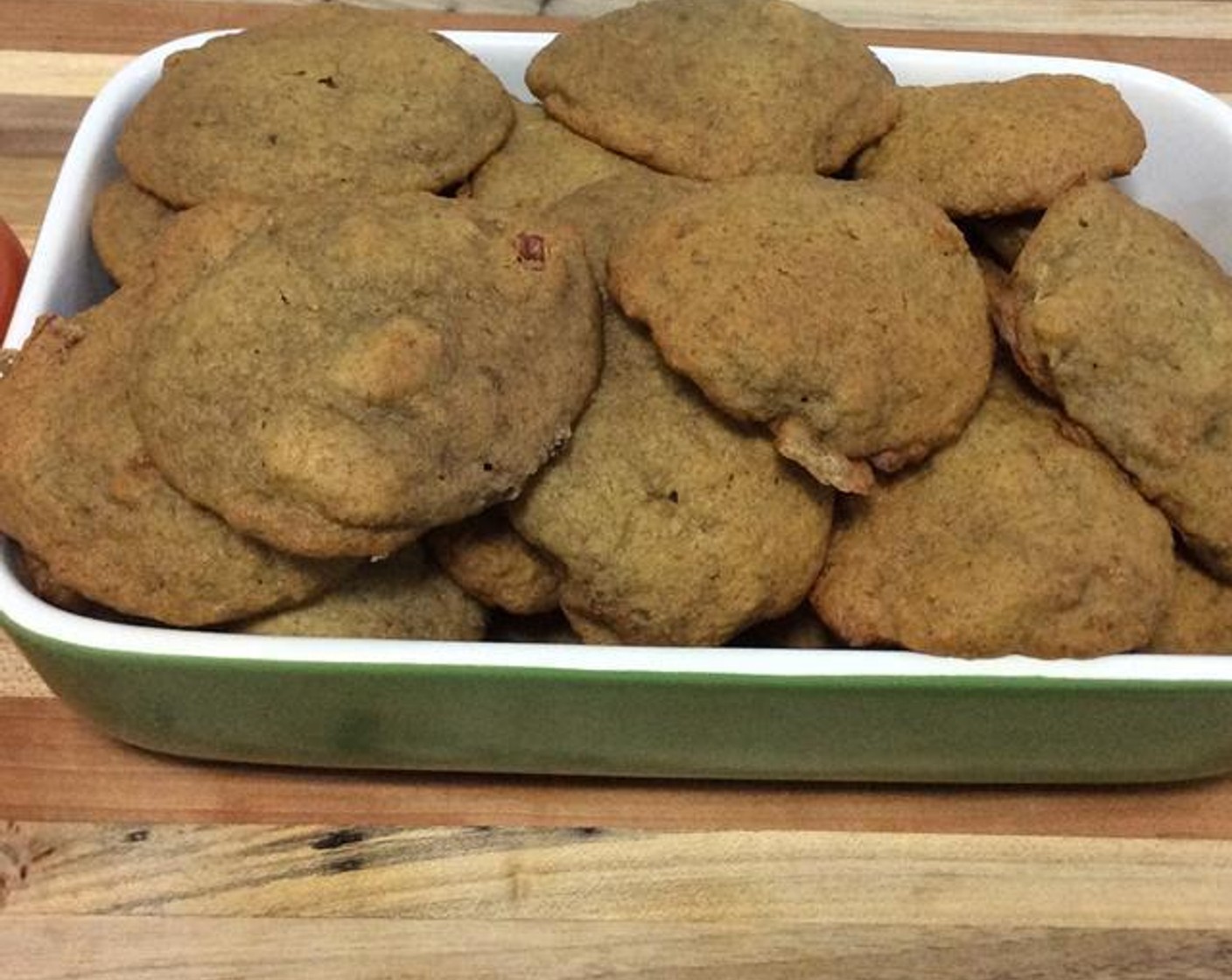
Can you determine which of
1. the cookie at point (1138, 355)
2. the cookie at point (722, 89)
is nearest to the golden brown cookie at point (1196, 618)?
the cookie at point (1138, 355)

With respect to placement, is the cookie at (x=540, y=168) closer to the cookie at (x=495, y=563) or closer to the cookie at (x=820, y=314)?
the cookie at (x=820, y=314)

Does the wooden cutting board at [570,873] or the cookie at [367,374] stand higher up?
the cookie at [367,374]

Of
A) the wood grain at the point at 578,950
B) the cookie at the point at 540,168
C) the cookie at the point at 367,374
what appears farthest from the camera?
the cookie at the point at 540,168

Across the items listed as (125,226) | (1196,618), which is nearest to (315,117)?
(125,226)

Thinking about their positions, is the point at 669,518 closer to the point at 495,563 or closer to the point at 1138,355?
the point at 495,563

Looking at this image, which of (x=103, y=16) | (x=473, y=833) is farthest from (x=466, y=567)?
(x=103, y=16)

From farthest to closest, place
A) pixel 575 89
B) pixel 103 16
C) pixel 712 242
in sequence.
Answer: pixel 103 16 → pixel 575 89 → pixel 712 242

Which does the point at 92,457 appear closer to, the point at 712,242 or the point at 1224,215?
the point at 712,242
